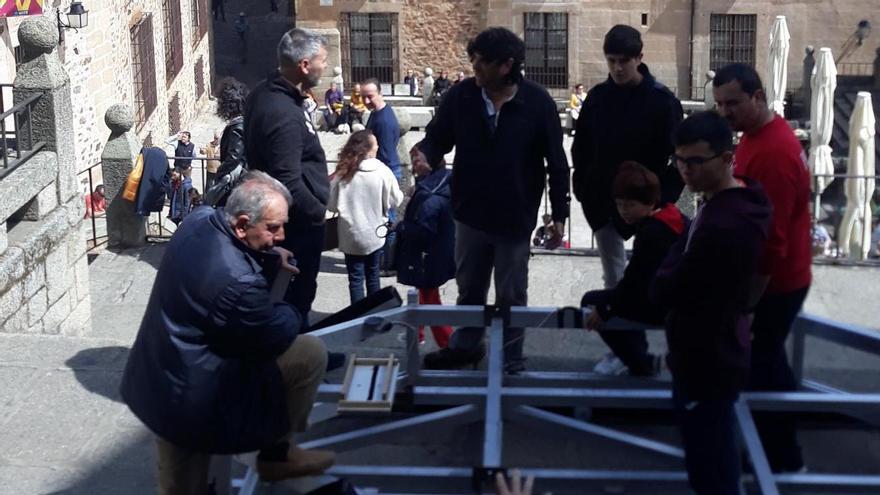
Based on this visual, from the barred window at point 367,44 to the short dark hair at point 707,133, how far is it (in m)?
26.9

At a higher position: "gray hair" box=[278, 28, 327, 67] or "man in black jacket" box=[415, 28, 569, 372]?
"gray hair" box=[278, 28, 327, 67]

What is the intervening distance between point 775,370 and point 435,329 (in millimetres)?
2190

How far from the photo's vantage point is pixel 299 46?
634 cm

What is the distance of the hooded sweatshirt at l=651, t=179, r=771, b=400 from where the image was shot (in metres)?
4.44

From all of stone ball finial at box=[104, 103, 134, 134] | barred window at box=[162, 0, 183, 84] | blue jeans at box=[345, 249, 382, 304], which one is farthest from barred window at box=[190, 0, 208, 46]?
blue jeans at box=[345, 249, 382, 304]

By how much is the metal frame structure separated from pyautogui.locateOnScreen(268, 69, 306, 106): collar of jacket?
1.12 m

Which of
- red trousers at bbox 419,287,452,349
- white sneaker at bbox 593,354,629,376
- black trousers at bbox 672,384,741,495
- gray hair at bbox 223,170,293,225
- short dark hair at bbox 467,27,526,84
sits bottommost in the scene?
red trousers at bbox 419,287,452,349

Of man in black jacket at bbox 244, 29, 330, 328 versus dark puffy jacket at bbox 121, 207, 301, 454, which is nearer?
dark puffy jacket at bbox 121, 207, 301, 454

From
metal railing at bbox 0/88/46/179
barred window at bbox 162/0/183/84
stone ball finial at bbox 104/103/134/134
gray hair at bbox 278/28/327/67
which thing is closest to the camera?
gray hair at bbox 278/28/327/67

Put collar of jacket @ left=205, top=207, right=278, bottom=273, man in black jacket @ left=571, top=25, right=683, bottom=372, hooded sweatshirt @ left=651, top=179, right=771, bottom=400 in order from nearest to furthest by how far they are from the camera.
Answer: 1. hooded sweatshirt @ left=651, top=179, right=771, bottom=400
2. collar of jacket @ left=205, top=207, right=278, bottom=273
3. man in black jacket @ left=571, top=25, right=683, bottom=372

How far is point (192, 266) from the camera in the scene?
457 centimetres

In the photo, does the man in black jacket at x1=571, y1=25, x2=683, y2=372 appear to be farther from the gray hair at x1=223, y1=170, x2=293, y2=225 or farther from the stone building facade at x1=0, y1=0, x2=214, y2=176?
the stone building facade at x1=0, y1=0, x2=214, y2=176

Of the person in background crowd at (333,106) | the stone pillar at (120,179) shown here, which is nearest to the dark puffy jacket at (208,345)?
the stone pillar at (120,179)

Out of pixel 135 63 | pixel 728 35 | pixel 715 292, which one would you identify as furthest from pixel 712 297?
pixel 728 35
